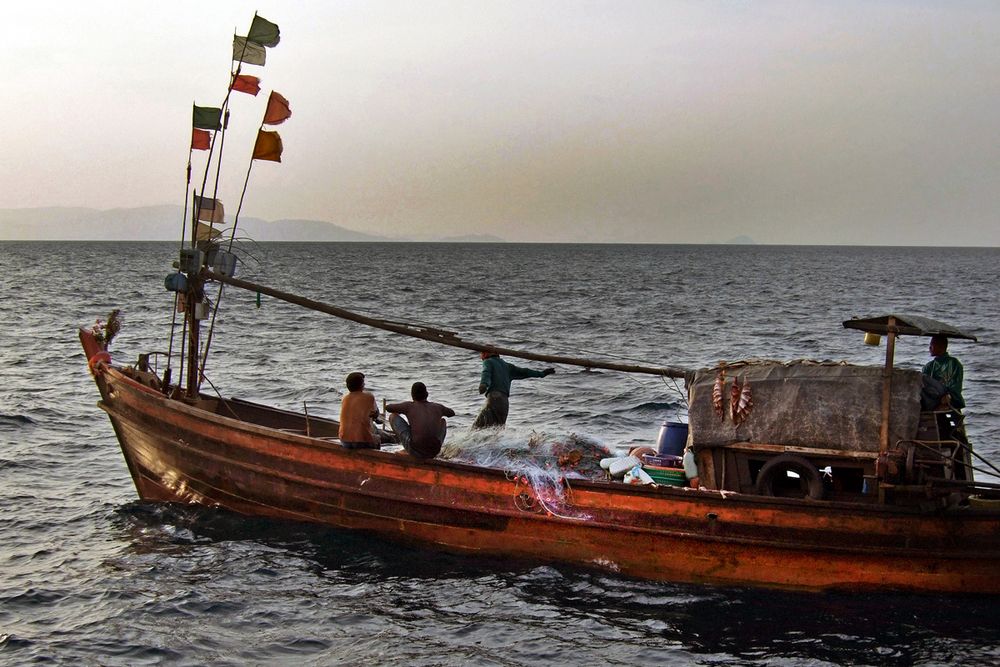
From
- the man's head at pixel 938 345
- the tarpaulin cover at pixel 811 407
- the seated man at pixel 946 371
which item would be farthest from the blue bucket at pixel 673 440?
the man's head at pixel 938 345

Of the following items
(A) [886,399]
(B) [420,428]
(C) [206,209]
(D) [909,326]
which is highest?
(C) [206,209]

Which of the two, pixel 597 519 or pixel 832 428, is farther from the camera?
pixel 597 519

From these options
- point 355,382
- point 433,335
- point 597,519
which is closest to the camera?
point 597,519

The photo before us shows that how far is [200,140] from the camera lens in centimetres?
1530

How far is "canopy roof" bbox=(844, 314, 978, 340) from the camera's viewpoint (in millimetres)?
10797

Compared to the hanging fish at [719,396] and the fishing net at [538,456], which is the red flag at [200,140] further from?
the hanging fish at [719,396]

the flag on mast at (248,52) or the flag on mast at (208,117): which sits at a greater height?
the flag on mast at (248,52)

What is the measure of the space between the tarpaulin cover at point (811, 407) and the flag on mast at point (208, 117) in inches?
324

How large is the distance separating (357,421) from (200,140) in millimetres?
5652

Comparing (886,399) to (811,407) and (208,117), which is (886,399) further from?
(208,117)

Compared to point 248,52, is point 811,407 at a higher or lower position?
lower

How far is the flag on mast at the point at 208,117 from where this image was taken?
595 inches

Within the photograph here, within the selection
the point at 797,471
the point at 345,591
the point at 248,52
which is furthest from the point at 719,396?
the point at 248,52

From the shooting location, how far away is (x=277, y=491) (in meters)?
13.1
